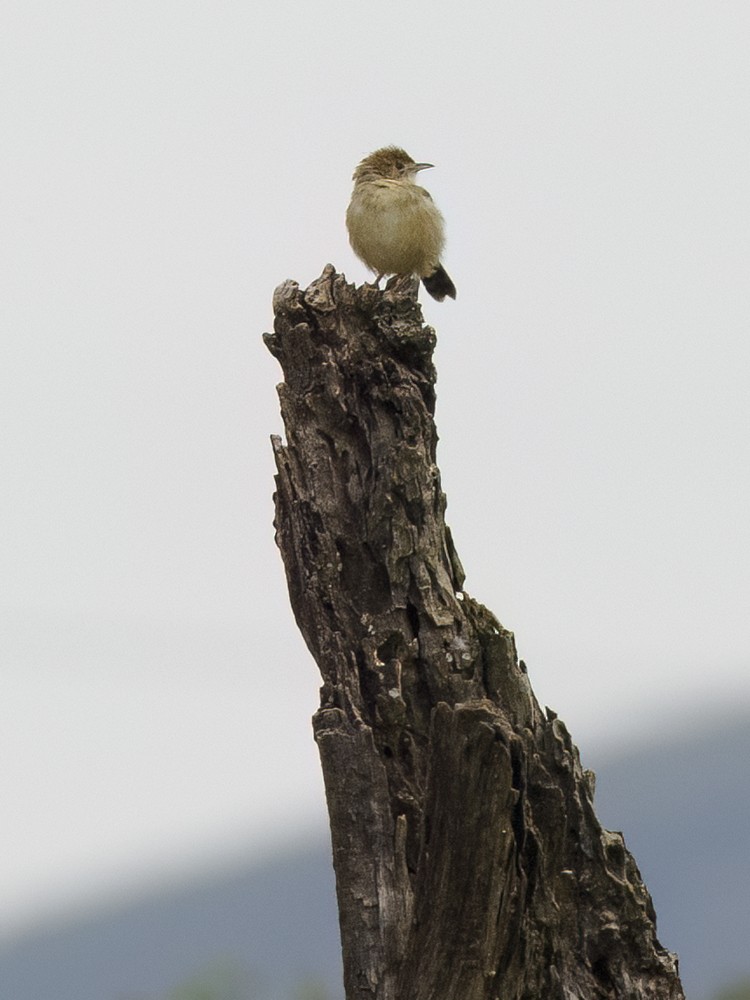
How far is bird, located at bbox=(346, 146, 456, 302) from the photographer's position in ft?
29.8

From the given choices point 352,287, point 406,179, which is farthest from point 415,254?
point 352,287

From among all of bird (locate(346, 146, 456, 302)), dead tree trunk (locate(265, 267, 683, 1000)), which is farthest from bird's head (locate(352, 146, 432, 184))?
dead tree trunk (locate(265, 267, 683, 1000))

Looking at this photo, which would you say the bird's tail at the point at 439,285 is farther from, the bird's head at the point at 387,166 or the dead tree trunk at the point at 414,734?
the dead tree trunk at the point at 414,734

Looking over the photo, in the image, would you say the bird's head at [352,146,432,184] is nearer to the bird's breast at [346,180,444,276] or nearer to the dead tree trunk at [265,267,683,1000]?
the bird's breast at [346,180,444,276]

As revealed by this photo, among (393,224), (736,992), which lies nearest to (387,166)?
(393,224)

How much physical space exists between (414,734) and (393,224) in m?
4.23

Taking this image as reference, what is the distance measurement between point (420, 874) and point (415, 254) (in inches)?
196

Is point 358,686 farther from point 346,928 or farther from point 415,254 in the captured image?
point 415,254

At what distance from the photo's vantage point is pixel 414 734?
20.1 feet

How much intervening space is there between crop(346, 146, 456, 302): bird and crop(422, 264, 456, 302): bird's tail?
34 cm

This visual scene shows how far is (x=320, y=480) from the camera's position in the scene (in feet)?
21.1

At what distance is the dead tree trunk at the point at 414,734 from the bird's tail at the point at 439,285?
11.1 feet

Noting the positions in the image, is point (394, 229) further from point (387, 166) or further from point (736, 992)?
point (736, 992)

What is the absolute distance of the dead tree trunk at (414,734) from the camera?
537 cm
